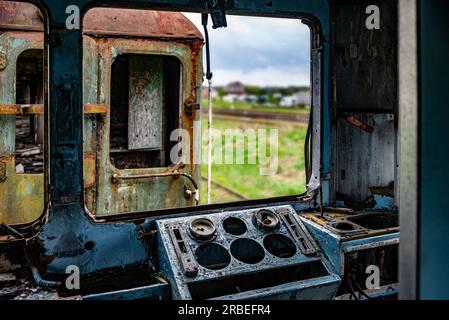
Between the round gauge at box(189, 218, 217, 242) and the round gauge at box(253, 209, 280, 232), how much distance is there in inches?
11.3

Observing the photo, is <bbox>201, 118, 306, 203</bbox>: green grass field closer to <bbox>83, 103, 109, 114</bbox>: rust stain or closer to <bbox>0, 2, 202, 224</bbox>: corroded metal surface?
<bbox>0, 2, 202, 224</bbox>: corroded metal surface

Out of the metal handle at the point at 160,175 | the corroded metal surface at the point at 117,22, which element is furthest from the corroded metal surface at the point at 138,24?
the metal handle at the point at 160,175

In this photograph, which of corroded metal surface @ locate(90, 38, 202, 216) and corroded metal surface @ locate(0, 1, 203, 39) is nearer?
corroded metal surface @ locate(0, 1, 203, 39)

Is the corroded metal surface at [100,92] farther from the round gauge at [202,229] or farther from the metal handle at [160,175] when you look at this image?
the round gauge at [202,229]

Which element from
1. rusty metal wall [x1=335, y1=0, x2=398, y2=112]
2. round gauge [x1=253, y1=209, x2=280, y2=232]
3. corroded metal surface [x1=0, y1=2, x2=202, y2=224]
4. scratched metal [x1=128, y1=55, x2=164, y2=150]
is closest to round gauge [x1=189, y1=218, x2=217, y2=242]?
round gauge [x1=253, y1=209, x2=280, y2=232]

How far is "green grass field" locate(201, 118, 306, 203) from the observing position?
1109cm

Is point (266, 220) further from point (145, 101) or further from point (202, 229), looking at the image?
point (145, 101)

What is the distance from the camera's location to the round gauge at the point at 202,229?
287 centimetres

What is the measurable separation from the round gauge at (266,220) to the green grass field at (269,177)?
6.37 meters

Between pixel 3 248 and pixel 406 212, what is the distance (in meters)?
2.12

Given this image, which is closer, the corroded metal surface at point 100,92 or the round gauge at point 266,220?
the round gauge at point 266,220

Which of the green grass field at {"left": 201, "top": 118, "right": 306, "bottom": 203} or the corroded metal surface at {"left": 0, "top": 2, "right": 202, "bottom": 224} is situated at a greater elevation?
the corroded metal surface at {"left": 0, "top": 2, "right": 202, "bottom": 224}
